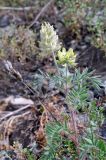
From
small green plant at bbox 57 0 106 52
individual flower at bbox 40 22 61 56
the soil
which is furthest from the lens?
small green plant at bbox 57 0 106 52

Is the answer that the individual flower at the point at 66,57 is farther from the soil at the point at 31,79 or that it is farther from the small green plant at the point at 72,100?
the soil at the point at 31,79

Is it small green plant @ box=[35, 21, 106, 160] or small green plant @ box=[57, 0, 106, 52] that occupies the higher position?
small green plant @ box=[57, 0, 106, 52]

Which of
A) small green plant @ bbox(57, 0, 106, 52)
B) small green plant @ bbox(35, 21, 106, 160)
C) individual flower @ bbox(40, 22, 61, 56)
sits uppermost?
small green plant @ bbox(57, 0, 106, 52)

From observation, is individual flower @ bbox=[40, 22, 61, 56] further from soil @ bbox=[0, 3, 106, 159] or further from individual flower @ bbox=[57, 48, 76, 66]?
soil @ bbox=[0, 3, 106, 159]

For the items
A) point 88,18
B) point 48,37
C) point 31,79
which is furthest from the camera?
point 88,18

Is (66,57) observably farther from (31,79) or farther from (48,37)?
(31,79)

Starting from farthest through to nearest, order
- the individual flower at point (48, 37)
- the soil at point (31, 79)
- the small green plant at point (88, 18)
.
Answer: the small green plant at point (88, 18) < the soil at point (31, 79) < the individual flower at point (48, 37)

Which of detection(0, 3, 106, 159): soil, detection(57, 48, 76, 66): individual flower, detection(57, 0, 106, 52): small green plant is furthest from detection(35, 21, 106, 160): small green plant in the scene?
detection(57, 0, 106, 52): small green plant

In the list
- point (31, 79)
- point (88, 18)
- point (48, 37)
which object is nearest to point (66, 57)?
point (48, 37)

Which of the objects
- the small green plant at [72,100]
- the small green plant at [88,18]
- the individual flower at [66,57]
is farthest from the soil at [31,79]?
the individual flower at [66,57]

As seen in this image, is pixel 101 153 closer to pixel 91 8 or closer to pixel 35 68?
pixel 35 68

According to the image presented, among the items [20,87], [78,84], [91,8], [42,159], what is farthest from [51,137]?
[91,8]
